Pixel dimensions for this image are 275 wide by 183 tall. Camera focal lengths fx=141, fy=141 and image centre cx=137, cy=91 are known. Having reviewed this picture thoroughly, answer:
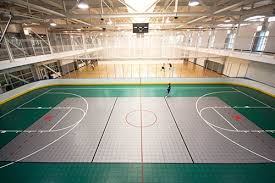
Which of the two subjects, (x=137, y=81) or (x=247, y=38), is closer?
(x=137, y=81)

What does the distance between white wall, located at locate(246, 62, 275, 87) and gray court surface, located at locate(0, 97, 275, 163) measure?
6.00 meters

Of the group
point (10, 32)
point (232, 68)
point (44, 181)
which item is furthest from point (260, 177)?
point (10, 32)

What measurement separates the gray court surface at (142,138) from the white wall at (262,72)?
6.00 m

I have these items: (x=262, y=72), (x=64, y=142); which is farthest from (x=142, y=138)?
(x=262, y=72)

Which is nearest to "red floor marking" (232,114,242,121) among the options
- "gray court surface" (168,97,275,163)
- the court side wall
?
"gray court surface" (168,97,275,163)

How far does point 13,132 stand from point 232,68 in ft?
70.6

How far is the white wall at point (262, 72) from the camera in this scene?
12291 millimetres

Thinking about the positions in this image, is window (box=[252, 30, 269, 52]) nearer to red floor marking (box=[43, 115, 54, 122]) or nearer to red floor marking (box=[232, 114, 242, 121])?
red floor marking (box=[232, 114, 242, 121])

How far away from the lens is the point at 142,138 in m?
7.21

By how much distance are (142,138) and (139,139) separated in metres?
0.17

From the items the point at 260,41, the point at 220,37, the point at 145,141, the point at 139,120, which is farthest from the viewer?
the point at 220,37

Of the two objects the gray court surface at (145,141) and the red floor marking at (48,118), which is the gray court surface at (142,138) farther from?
the red floor marking at (48,118)

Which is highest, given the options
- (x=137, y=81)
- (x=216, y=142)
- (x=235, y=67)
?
(x=235, y=67)

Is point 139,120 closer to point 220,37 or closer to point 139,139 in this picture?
point 139,139
